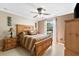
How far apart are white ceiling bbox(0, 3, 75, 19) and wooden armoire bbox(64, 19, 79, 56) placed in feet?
0.96

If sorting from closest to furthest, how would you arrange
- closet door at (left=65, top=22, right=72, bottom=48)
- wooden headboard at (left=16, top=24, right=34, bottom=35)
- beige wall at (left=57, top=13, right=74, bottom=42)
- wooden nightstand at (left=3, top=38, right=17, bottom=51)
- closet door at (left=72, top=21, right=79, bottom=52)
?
1. closet door at (left=72, top=21, right=79, bottom=52)
2. closet door at (left=65, top=22, right=72, bottom=48)
3. beige wall at (left=57, top=13, right=74, bottom=42)
4. wooden nightstand at (left=3, top=38, right=17, bottom=51)
5. wooden headboard at (left=16, top=24, right=34, bottom=35)

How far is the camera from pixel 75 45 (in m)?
1.36

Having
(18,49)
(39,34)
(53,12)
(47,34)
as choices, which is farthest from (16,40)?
(53,12)

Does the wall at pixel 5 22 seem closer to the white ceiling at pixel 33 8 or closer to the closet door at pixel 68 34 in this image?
the white ceiling at pixel 33 8

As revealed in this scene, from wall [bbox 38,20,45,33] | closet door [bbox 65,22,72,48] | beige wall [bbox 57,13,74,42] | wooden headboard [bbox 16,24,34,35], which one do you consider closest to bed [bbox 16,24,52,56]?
wooden headboard [bbox 16,24,34,35]

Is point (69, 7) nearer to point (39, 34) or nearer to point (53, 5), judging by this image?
point (53, 5)

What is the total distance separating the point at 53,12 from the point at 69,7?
0.33m

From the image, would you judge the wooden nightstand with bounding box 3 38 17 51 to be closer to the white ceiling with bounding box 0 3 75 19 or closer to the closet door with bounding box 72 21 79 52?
the white ceiling with bounding box 0 3 75 19

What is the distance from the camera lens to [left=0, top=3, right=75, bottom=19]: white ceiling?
5.21 ft

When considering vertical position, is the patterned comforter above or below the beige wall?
below

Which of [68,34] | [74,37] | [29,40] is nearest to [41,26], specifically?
[29,40]

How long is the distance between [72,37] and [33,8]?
3.05ft

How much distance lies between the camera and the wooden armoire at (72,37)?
4.40ft

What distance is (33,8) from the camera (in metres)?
1.64
